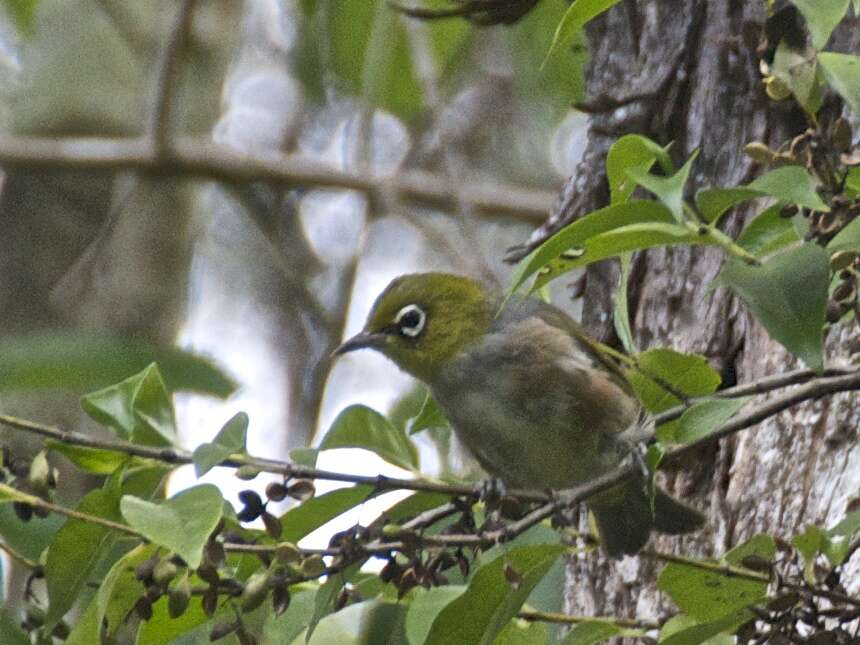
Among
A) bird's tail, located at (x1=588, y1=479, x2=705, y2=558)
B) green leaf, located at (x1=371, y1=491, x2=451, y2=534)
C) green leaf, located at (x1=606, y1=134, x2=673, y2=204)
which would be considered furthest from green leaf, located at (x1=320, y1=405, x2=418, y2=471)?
A: green leaf, located at (x1=606, y1=134, x2=673, y2=204)

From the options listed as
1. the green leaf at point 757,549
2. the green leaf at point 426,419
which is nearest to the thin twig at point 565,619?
the green leaf at point 757,549

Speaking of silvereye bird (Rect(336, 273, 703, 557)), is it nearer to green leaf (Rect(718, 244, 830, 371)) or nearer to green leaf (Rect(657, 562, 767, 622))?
green leaf (Rect(657, 562, 767, 622))

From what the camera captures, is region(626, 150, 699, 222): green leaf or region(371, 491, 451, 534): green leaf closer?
region(626, 150, 699, 222): green leaf

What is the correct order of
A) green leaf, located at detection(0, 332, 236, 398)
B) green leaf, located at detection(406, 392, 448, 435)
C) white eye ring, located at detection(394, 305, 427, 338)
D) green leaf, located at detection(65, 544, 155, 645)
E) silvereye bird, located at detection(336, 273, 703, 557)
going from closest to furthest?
1. green leaf, located at detection(65, 544, 155, 645)
2. green leaf, located at detection(406, 392, 448, 435)
3. silvereye bird, located at detection(336, 273, 703, 557)
4. white eye ring, located at detection(394, 305, 427, 338)
5. green leaf, located at detection(0, 332, 236, 398)

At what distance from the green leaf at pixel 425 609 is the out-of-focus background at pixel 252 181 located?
192cm

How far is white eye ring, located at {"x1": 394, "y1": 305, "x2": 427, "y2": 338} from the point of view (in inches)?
127

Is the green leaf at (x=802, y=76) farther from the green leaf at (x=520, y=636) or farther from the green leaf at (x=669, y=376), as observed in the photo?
the green leaf at (x=520, y=636)

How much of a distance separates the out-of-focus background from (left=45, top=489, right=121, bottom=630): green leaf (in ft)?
5.87

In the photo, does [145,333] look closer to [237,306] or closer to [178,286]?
[178,286]

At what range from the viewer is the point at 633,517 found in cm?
261

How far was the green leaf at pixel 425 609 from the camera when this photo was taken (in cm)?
189

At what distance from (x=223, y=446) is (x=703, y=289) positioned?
150 cm

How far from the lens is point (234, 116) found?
880 cm

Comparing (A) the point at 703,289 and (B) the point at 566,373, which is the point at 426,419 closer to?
(B) the point at 566,373
